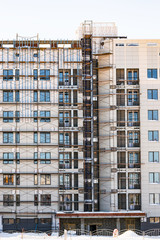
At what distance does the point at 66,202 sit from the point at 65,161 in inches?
264

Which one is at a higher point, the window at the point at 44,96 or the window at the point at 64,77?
the window at the point at 64,77

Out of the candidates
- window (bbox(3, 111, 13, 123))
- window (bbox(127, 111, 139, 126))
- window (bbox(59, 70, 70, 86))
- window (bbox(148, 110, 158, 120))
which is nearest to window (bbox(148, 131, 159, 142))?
window (bbox(148, 110, 158, 120))

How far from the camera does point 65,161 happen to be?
67.0 meters

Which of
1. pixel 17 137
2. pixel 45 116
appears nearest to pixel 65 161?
pixel 45 116

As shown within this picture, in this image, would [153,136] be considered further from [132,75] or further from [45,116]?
[45,116]

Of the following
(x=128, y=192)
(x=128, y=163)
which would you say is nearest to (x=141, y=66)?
(x=128, y=163)

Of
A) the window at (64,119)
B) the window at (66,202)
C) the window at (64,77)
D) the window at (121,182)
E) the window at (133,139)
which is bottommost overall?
the window at (66,202)

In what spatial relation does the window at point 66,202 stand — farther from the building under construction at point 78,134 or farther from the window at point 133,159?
the window at point 133,159

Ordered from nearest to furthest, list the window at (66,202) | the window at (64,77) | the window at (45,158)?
the window at (66,202), the window at (45,158), the window at (64,77)

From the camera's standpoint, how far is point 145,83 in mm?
67750

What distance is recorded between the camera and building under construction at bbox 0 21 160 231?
65.6m

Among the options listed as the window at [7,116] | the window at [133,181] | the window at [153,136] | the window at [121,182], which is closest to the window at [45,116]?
the window at [7,116]

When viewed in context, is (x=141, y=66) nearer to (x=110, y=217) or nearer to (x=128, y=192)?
(x=128, y=192)

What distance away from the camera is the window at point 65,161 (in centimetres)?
6681
